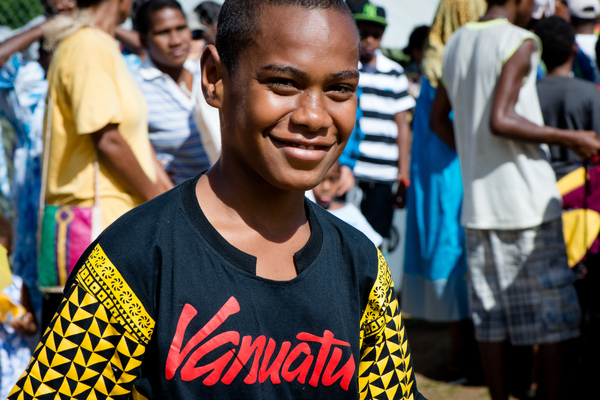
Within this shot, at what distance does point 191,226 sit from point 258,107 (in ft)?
0.91

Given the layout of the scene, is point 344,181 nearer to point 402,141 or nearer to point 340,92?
point 402,141

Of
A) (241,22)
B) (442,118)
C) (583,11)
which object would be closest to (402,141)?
(442,118)

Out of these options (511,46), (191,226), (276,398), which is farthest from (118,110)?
(511,46)

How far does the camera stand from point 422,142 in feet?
14.8

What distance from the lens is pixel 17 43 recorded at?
457 centimetres

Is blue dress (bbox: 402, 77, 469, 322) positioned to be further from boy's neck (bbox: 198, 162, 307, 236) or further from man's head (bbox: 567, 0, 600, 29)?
boy's neck (bbox: 198, 162, 307, 236)

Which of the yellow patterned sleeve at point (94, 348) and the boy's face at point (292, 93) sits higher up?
the boy's face at point (292, 93)

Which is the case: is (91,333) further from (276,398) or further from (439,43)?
(439,43)

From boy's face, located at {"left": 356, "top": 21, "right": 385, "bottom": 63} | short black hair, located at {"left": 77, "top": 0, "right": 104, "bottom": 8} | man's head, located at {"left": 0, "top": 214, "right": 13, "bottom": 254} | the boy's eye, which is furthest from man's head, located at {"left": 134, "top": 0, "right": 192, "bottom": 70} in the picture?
the boy's eye

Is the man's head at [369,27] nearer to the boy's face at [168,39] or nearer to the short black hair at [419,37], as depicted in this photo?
the short black hair at [419,37]

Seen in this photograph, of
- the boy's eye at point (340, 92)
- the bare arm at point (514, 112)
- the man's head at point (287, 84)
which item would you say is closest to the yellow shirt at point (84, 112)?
the man's head at point (287, 84)

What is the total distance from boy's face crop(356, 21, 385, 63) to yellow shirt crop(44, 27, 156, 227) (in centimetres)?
260

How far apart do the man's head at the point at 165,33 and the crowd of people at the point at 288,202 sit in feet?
0.05

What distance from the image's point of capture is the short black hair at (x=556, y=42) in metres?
4.12
